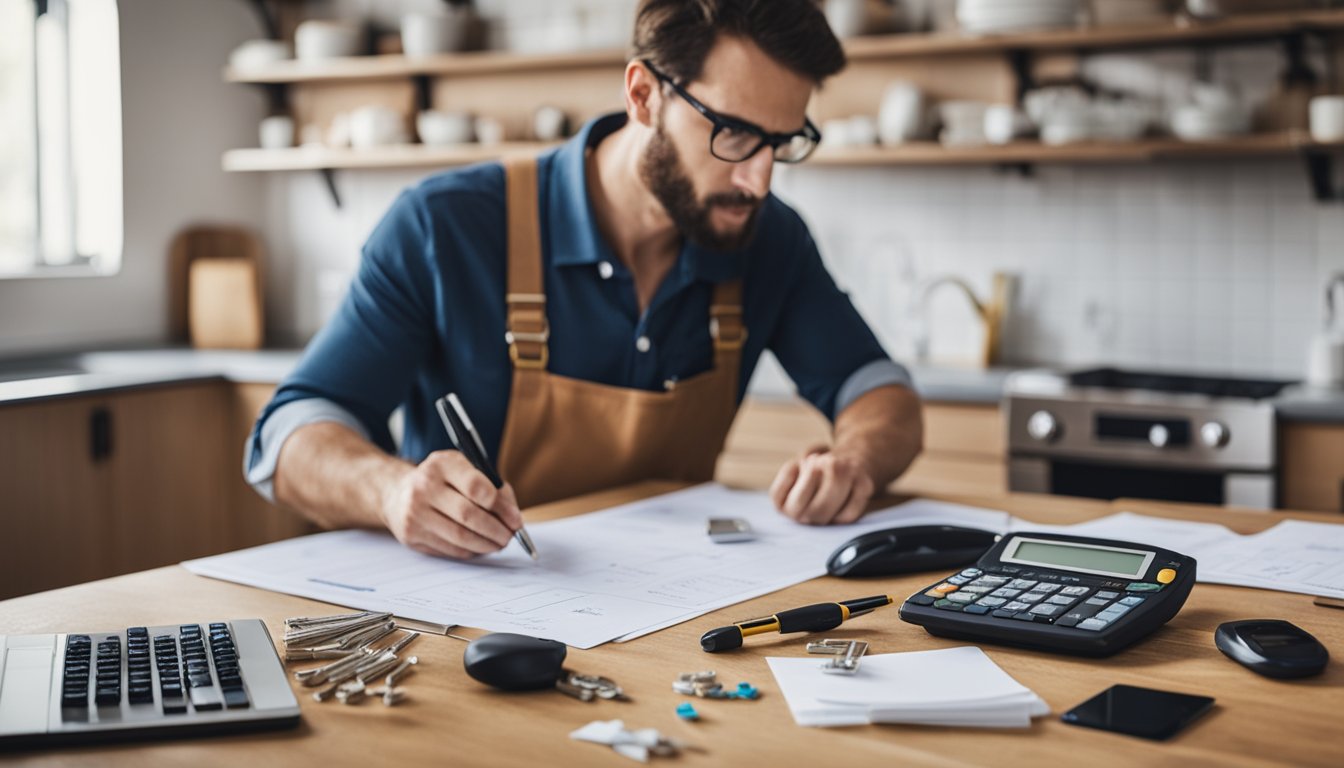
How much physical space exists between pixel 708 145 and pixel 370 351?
55cm

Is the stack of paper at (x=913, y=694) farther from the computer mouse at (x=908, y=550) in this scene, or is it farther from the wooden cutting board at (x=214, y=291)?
the wooden cutting board at (x=214, y=291)

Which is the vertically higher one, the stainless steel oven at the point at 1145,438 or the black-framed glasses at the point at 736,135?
the black-framed glasses at the point at 736,135

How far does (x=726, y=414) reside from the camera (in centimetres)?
215

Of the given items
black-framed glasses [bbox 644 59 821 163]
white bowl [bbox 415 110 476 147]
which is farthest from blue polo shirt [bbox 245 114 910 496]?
white bowl [bbox 415 110 476 147]

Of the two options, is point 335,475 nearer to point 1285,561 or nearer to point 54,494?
point 1285,561

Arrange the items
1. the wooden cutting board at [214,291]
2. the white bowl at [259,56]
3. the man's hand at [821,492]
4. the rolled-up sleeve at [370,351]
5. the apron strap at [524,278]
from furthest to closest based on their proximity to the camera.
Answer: the white bowl at [259,56], the wooden cutting board at [214,291], the apron strap at [524,278], the rolled-up sleeve at [370,351], the man's hand at [821,492]

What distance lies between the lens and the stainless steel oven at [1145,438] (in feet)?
9.71

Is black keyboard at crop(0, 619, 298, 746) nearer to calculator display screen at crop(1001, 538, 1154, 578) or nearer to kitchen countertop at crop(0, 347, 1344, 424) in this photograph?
calculator display screen at crop(1001, 538, 1154, 578)

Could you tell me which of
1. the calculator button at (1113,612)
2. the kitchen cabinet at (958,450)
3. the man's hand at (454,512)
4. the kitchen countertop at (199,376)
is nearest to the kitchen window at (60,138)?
the kitchen countertop at (199,376)

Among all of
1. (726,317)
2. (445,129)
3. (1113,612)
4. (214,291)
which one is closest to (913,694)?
(1113,612)

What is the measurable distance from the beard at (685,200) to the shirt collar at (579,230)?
7cm

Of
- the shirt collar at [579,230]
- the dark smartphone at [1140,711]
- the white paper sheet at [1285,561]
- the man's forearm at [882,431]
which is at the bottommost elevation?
the dark smartphone at [1140,711]

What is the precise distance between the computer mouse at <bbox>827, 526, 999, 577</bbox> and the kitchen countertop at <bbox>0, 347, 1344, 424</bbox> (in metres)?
1.44

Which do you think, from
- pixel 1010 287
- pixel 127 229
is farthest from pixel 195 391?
pixel 1010 287
